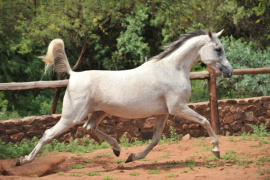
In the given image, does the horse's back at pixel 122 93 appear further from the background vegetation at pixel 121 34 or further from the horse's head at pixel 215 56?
the background vegetation at pixel 121 34

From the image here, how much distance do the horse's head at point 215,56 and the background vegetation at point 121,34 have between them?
12.4ft

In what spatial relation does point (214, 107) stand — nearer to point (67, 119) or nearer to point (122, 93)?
point (122, 93)

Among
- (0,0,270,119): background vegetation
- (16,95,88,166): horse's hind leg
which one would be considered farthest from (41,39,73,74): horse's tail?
(0,0,270,119): background vegetation

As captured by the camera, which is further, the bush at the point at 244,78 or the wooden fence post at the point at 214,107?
the bush at the point at 244,78

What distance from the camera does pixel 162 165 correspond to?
711 centimetres

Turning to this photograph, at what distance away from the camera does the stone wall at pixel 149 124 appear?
864 cm

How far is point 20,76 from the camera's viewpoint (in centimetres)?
1439

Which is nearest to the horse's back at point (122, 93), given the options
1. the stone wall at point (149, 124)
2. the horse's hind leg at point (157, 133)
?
the horse's hind leg at point (157, 133)

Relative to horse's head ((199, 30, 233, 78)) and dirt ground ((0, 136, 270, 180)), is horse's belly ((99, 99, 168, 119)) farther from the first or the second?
horse's head ((199, 30, 233, 78))

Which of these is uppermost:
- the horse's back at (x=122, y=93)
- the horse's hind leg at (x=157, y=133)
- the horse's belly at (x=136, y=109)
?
the horse's back at (x=122, y=93)

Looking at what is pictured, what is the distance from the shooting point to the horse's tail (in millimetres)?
7094

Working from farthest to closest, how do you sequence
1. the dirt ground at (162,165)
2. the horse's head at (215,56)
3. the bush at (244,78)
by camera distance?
the bush at (244,78), the horse's head at (215,56), the dirt ground at (162,165)

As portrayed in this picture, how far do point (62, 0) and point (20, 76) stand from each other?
181 inches

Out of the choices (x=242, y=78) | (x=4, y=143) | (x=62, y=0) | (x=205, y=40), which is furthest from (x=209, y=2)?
(x=4, y=143)
